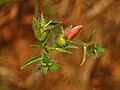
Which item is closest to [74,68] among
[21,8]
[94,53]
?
Answer: [21,8]

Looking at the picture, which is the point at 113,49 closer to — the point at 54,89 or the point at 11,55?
the point at 54,89

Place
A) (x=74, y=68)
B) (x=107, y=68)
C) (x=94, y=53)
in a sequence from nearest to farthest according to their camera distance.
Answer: (x=94, y=53), (x=74, y=68), (x=107, y=68)

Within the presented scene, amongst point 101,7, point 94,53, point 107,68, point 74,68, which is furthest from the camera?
point 107,68

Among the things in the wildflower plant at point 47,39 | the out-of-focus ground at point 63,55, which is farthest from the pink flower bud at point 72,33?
the out-of-focus ground at point 63,55

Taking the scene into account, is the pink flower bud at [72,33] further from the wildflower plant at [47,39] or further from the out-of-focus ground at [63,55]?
the out-of-focus ground at [63,55]

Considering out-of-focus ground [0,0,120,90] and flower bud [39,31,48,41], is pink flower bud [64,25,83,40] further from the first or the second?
out-of-focus ground [0,0,120,90]

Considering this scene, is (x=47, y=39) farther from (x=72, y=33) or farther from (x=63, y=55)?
(x=63, y=55)

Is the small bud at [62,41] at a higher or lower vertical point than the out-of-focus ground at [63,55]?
lower

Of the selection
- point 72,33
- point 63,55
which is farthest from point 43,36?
point 63,55
